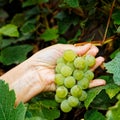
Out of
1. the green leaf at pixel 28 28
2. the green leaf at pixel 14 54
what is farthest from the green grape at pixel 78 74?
the green leaf at pixel 28 28

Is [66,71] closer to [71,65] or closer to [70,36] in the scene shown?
[71,65]

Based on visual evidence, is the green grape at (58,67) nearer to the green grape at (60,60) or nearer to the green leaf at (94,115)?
the green grape at (60,60)

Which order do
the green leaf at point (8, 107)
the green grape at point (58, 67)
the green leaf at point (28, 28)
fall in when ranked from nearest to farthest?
the green leaf at point (8, 107)
the green grape at point (58, 67)
the green leaf at point (28, 28)

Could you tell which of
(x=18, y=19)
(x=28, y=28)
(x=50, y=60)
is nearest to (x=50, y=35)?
(x=28, y=28)

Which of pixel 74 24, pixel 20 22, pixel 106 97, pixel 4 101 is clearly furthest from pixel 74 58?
pixel 20 22

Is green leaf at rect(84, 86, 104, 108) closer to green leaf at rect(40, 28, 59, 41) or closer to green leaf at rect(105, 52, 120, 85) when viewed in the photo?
green leaf at rect(105, 52, 120, 85)
